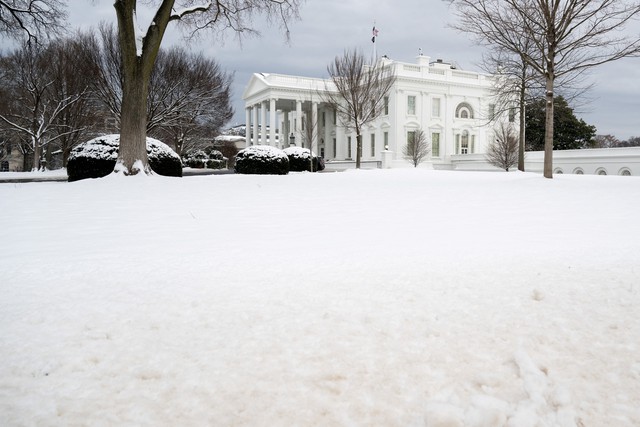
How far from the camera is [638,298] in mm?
3258

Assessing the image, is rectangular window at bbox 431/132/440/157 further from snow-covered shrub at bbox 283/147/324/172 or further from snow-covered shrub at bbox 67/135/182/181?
snow-covered shrub at bbox 67/135/182/181

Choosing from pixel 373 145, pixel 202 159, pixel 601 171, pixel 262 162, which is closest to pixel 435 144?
pixel 373 145

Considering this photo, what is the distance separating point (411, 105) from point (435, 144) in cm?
506

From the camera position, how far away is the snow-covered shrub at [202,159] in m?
48.7

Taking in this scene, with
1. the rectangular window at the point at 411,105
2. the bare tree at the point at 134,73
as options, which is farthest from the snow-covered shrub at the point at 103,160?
the rectangular window at the point at 411,105

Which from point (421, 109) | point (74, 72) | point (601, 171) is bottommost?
point (601, 171)

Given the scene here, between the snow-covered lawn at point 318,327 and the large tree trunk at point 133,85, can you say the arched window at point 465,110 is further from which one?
the snow-covered lawn at point 318,327

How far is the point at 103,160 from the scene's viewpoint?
14547 millimetres

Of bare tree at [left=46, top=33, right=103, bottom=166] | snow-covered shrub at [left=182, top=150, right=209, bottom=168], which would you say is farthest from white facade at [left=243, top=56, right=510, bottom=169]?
bare tree at [left=46, top=33, right=103, bottom=166]

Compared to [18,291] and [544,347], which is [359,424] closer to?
[544,347]

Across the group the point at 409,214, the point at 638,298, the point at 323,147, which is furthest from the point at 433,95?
the point at 638,298

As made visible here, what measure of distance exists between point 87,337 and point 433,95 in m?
52.6

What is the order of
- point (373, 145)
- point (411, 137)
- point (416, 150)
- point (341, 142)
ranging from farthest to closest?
point (341, 142), point (373, 145), point (411, 137), point (416, 150)

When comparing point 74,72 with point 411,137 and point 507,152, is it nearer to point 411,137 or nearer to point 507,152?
point 507,152
